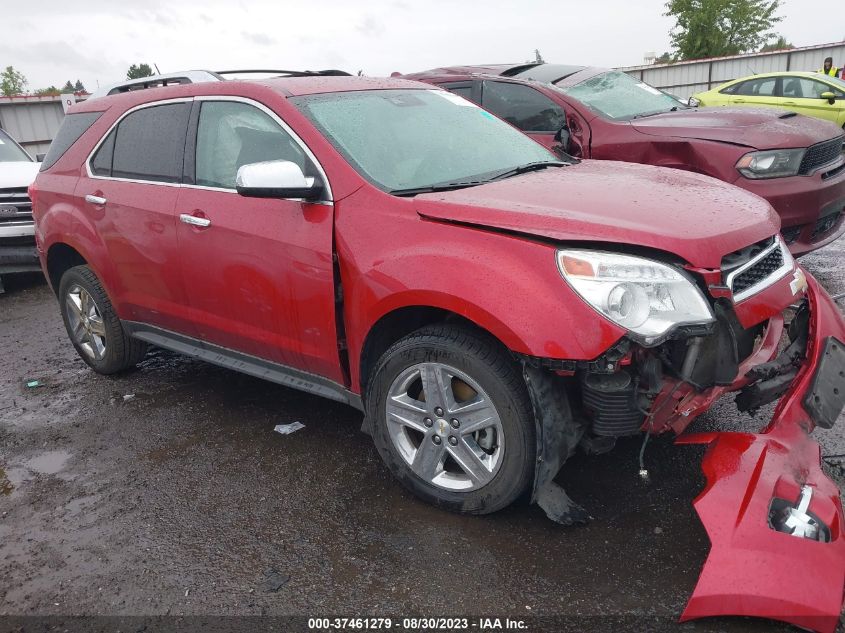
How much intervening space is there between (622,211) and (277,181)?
146cm

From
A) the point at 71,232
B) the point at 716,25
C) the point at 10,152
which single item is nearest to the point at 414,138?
the point at 71,232

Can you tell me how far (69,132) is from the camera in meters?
4.80

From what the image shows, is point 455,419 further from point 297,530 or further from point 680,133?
point 680,133

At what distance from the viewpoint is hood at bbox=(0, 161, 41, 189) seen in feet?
26.1

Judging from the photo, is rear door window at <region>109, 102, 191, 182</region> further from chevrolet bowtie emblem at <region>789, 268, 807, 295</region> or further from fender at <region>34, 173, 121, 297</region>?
chevrolet bowtie emblem at <region>789, 268, 807, 295</region>

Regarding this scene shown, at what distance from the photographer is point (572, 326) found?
2516mm

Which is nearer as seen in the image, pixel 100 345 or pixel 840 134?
pixel 100 345

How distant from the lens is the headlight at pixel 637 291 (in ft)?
8.24

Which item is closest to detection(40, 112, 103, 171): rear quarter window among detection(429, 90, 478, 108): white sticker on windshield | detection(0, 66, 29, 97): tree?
detection(429, 90, 478, 108): white sticker on windshield

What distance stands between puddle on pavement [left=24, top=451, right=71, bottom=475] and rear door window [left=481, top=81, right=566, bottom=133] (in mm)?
4595

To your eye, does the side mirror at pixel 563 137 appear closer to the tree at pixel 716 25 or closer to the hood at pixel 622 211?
the hood at pixel 622 211

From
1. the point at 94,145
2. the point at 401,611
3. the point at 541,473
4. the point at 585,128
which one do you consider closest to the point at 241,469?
the point at 401,611

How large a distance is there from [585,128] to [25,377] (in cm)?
490

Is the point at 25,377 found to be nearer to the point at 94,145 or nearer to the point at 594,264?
the point at 94,145
